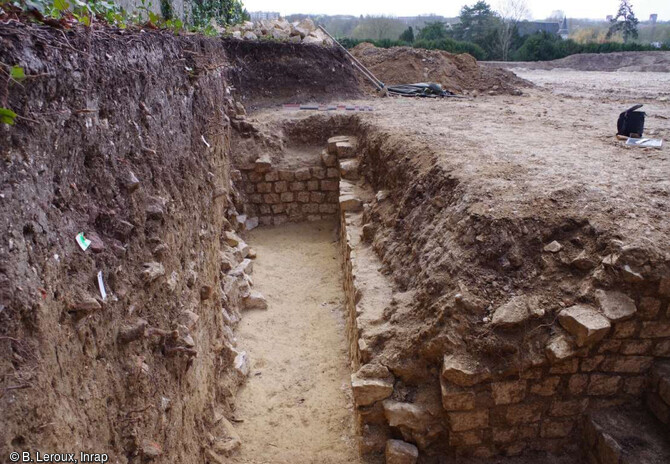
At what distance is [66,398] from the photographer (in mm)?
1962

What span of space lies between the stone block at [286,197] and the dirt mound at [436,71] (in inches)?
223

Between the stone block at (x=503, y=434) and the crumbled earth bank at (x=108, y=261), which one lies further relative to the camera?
the stone block at (x=503, y=434)

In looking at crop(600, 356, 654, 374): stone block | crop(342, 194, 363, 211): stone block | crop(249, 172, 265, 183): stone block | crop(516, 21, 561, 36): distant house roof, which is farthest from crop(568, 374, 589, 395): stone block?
crop(516, 21, 561, 36): distant house roof

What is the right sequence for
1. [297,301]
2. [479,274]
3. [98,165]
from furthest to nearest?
[297,301] < [479,274] < [98,165]

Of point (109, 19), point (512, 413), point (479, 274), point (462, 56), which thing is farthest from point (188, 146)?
point (462, 56)

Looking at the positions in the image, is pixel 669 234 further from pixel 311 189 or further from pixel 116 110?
pixel 311 189

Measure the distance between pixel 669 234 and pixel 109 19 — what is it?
14.2 ft

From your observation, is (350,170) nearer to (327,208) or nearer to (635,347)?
(327,208)

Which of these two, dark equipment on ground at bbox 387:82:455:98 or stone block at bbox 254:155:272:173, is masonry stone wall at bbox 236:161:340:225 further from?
dark equipment on ground at bbox 387:82:455:98

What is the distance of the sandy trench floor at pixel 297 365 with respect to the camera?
12.9 feet

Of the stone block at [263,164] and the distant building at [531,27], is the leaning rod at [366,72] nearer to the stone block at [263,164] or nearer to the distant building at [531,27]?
the stone block at [263,164]

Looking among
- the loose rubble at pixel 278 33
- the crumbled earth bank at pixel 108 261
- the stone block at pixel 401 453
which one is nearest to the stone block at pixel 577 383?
the stone block at pixel 401 453

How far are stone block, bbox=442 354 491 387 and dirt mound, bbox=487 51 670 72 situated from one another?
66.9 feet

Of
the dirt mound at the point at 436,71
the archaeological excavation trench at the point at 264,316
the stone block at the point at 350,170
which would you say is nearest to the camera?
the archaeological excavation trench at the point at 264,316
